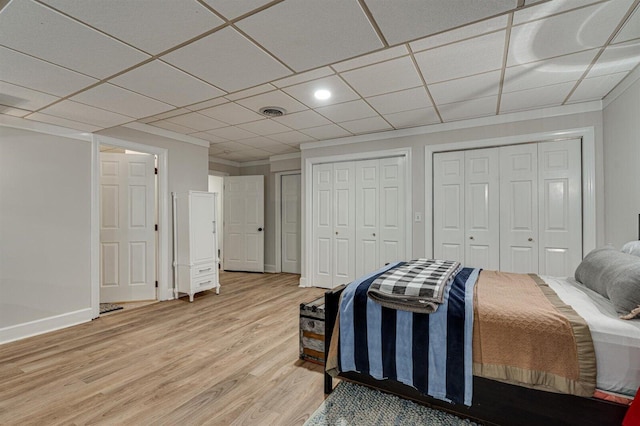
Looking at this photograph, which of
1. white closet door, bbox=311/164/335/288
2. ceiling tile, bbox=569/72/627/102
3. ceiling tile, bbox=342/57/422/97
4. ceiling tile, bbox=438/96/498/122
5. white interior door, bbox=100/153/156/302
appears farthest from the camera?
white closet door, bbox=311/164/335/288

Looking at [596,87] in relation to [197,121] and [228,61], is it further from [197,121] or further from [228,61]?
[197,121]

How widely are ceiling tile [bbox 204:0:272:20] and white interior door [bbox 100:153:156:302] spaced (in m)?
3.35

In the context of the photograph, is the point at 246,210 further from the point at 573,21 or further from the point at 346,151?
the point at 573,21

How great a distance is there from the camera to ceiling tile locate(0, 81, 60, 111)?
232 centimetres

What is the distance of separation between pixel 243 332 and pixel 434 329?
209 centimetres

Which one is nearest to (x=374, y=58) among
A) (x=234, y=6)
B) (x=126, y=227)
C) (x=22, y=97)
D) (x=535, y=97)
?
(x=234, y=6)

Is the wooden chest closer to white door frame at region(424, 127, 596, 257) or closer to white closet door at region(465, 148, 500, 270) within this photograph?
white closet door at region(465, 148, 500, 270)

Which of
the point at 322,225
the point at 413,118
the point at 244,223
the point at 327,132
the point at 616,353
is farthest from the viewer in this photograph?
the point at 244,223

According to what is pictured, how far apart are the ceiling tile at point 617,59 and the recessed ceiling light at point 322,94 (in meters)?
2.18

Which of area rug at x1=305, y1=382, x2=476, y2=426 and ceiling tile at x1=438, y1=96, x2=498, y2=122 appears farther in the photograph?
ceiling tile at x1=438, y1=96, x2=498, y2=122

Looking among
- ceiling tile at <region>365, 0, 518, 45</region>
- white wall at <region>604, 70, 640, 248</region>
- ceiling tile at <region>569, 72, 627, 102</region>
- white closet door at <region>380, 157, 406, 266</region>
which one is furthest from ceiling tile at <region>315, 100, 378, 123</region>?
white wall at <region>604, 70, 640, 248</region>

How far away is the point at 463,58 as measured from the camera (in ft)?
7.55

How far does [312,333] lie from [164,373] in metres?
1.17

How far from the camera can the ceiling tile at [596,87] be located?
2.67m
